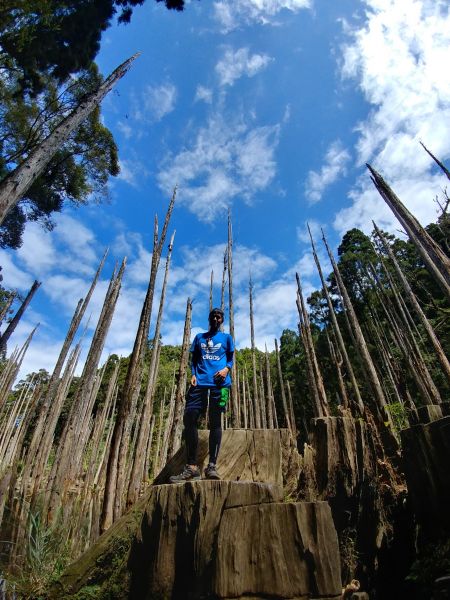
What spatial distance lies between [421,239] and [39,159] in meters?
7.70

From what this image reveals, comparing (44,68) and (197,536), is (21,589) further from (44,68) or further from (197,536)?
(44,68)

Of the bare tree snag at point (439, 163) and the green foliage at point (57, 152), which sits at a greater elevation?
the green foliage at point (57, 152)

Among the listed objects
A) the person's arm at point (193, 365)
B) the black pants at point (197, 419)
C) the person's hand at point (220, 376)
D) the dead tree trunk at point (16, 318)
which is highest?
the dead tree trunk at point (16, 318)

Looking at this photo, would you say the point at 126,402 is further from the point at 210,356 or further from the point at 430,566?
the point at 430,566

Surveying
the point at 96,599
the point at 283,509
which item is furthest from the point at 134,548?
the point at 283,509

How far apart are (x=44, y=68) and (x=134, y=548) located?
9.27 meters

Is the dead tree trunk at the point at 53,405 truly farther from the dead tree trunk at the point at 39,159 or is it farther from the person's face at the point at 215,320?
the person's face at the point at 215,320

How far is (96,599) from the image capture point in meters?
2.36

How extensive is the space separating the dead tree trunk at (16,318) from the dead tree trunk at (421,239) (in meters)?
13.5

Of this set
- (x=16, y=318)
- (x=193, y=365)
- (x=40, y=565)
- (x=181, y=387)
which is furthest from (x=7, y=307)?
(x=193, y=365)

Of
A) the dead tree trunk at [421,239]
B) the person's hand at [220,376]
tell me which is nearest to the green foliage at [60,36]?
the dead tree trunk at [421,239]

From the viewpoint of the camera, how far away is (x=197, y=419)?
301 centimetres

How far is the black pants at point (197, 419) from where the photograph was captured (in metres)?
2.85

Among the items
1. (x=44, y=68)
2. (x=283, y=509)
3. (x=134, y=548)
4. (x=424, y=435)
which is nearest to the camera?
(x=283, y=509)
